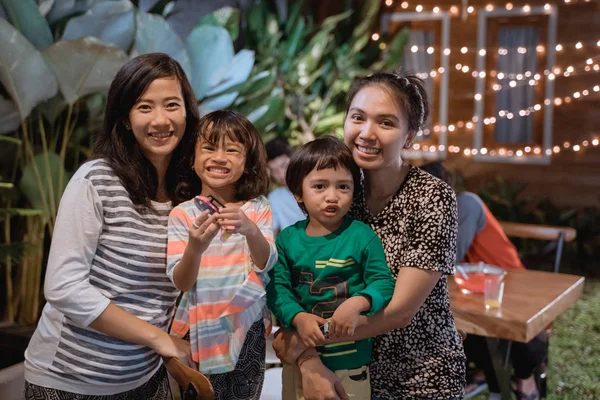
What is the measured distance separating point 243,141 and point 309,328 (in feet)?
A: 1.44

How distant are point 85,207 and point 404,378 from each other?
0.79 metres

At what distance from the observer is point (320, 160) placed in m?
1.51

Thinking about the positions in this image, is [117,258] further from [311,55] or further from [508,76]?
[508,76]

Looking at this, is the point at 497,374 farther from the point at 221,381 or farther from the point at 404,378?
the point at 221,381

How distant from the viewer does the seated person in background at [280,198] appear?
11.6 feet

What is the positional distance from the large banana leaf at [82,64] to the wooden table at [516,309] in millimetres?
1732

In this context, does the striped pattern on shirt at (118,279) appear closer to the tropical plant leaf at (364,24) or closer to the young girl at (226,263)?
the young girl at (226,263)

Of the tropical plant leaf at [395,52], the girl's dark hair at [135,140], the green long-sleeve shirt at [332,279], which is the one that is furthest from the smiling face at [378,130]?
the tropical plant leaf at [395,52]

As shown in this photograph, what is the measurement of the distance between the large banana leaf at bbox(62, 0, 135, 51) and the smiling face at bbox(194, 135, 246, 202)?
1.79 metres

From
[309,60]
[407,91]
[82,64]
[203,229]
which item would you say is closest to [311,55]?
[309,60]

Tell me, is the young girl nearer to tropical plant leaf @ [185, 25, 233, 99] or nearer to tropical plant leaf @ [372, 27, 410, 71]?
tropical plant leaf @ [185, 25, 233, 99]

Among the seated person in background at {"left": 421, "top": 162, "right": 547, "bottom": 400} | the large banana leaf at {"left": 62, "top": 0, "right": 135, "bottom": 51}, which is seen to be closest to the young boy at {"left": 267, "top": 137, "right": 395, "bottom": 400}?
the seated person in background at {"left": 421, "top": 162, "right": 547, "bottom": 400}

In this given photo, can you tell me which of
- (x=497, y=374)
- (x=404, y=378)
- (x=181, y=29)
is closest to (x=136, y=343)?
(x=404, y=378)

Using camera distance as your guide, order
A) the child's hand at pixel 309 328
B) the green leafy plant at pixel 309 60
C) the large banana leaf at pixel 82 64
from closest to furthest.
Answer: the child's hand at pixel 309 328, the large banana leaf at pixel 82 64, the green leafy plant at pixel 309 60
